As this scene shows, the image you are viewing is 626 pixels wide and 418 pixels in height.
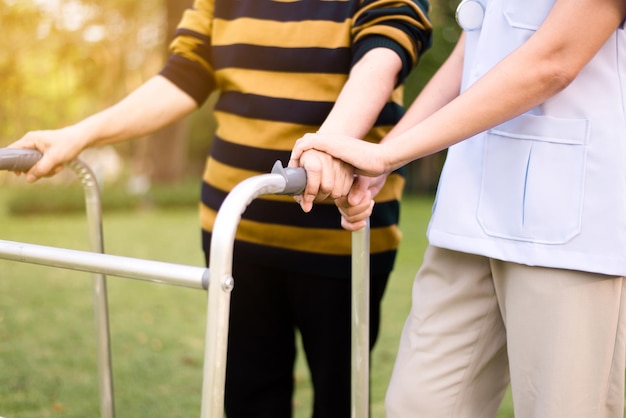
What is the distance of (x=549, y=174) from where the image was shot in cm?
132

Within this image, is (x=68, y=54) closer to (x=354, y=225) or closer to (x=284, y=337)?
(x=284, y=337)

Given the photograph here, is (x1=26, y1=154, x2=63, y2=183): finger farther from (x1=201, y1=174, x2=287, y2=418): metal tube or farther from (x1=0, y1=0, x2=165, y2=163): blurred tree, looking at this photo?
(x1=0, y1=0, x2=165, y2=163): blurred tree

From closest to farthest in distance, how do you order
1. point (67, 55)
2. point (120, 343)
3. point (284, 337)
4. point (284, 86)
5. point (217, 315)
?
point (217, 315) → point (284, 86) → point (284, 337) → point (120, 343) → point (67, 55)

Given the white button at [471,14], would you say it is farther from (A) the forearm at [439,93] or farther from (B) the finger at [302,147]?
(B) the finger at [302,147]

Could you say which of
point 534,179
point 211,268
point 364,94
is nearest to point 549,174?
point 534,179

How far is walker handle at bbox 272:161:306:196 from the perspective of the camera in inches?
48.7

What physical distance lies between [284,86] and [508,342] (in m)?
0.78

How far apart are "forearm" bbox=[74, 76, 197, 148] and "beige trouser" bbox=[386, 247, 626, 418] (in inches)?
30.5

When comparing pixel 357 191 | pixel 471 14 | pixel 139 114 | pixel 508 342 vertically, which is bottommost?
pixel 508 342

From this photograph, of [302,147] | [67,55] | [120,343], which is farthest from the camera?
[67,55]

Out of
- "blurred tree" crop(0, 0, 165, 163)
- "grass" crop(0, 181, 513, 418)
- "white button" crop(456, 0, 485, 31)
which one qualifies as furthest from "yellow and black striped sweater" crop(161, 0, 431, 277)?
"blurred tree" crop(0, 0, 165, 163)

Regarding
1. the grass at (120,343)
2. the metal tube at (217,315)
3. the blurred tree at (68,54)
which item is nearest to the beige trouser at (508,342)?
the metal tube at (217,315)

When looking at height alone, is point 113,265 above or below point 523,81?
below

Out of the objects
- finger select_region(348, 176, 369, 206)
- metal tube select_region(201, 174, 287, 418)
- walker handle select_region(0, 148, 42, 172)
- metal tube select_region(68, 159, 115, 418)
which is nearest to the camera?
metal tube select_region(201, 174, 287, 418)
